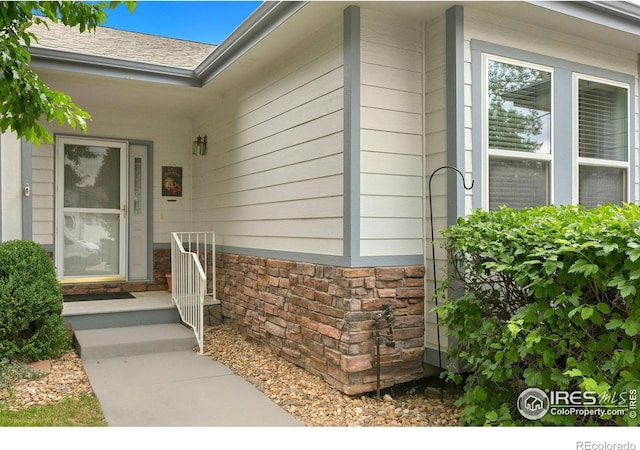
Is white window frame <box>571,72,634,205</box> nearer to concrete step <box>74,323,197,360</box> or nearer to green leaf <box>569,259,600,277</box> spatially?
green leaf <box>569,259,600,277</box>

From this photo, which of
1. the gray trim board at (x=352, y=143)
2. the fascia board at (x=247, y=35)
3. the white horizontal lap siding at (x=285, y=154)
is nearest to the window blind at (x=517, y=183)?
the gray trim board at (x=352, y=143)

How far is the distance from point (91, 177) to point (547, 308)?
6.02 meters

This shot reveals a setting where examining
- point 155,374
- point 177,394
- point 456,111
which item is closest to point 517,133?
point 456,111

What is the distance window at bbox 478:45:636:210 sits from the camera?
391 centimetres

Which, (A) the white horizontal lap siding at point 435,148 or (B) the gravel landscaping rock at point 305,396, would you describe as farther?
(A) the white horizontal lap siding at point 435,148

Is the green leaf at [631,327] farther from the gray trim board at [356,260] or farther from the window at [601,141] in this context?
the window at [601,141]

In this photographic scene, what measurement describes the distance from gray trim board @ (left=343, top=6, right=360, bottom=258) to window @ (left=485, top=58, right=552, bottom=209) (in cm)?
102

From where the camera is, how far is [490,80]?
393 centimetres

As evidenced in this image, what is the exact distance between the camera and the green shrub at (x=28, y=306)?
4.23m

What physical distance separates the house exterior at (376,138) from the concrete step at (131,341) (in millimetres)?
732

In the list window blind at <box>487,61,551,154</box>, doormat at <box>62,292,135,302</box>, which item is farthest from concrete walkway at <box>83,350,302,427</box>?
window blind at <box>487,61,551,154</box>

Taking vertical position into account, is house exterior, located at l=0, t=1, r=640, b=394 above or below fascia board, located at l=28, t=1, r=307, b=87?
below

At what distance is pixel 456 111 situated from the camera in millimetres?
3711

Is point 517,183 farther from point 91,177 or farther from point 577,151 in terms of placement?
point 91,177
